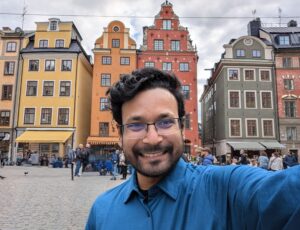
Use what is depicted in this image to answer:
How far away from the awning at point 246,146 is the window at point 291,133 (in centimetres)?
348

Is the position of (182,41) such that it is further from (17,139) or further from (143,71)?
(143,71)

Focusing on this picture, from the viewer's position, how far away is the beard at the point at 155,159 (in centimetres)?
140

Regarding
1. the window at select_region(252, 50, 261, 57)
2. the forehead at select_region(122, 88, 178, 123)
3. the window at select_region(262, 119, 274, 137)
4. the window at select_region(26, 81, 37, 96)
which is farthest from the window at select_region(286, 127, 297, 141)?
the forehead at select_region(122, 88, 178, 123)

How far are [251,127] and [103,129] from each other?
1593cm

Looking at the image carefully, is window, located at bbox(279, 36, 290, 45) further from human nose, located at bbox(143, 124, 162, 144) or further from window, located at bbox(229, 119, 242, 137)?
human nose, located at bbox(143, 124, 162, 144)

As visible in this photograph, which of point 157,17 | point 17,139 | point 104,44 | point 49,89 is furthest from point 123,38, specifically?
point 17,139

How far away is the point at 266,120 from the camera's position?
3494 centimetres

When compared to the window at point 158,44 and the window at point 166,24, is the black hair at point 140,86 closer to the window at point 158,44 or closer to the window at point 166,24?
Result: the window at point 158,44

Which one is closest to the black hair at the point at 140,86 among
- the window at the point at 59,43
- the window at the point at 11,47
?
the window at the point at 59,43

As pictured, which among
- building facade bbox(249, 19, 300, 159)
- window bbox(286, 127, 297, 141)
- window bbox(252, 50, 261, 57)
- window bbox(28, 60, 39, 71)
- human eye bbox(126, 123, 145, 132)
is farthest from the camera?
window bbox(252, 50, 261, 57)

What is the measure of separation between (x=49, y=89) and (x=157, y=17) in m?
14.3

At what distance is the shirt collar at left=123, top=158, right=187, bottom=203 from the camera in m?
1.29

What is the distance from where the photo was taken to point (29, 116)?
34.7m

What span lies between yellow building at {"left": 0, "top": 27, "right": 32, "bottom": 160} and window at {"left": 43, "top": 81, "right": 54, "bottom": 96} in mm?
3478
